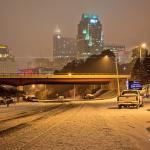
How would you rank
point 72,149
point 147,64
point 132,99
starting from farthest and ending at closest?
point 147,64 → point 132,99 → point 72,149

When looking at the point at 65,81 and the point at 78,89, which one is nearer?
the point at 65,81

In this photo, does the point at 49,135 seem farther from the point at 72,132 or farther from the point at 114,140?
the point at 114,140

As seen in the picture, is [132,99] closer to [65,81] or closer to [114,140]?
[114,140]

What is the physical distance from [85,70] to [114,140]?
165 m

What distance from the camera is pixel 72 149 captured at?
1482 cm

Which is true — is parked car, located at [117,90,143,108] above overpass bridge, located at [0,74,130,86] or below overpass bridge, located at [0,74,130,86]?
below

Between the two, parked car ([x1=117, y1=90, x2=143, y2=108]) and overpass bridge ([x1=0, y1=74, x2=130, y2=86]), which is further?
overpass bridge ([x1=0, y1=74, x2=130, y2=86])

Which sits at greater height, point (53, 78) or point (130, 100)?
point (53, 78)

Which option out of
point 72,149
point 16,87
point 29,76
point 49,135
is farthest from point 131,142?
point 16,87

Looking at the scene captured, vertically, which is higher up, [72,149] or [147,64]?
[147,64]

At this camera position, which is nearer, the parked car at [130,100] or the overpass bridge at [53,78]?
the parked car at [130,100]

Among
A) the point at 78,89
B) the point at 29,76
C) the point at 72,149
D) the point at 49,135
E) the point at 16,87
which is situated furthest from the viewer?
the point at 78,89

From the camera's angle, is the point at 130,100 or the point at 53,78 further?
the point at 53,78

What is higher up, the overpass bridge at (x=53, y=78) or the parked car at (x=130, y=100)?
the overpass bridge at (x=53, y=78)
